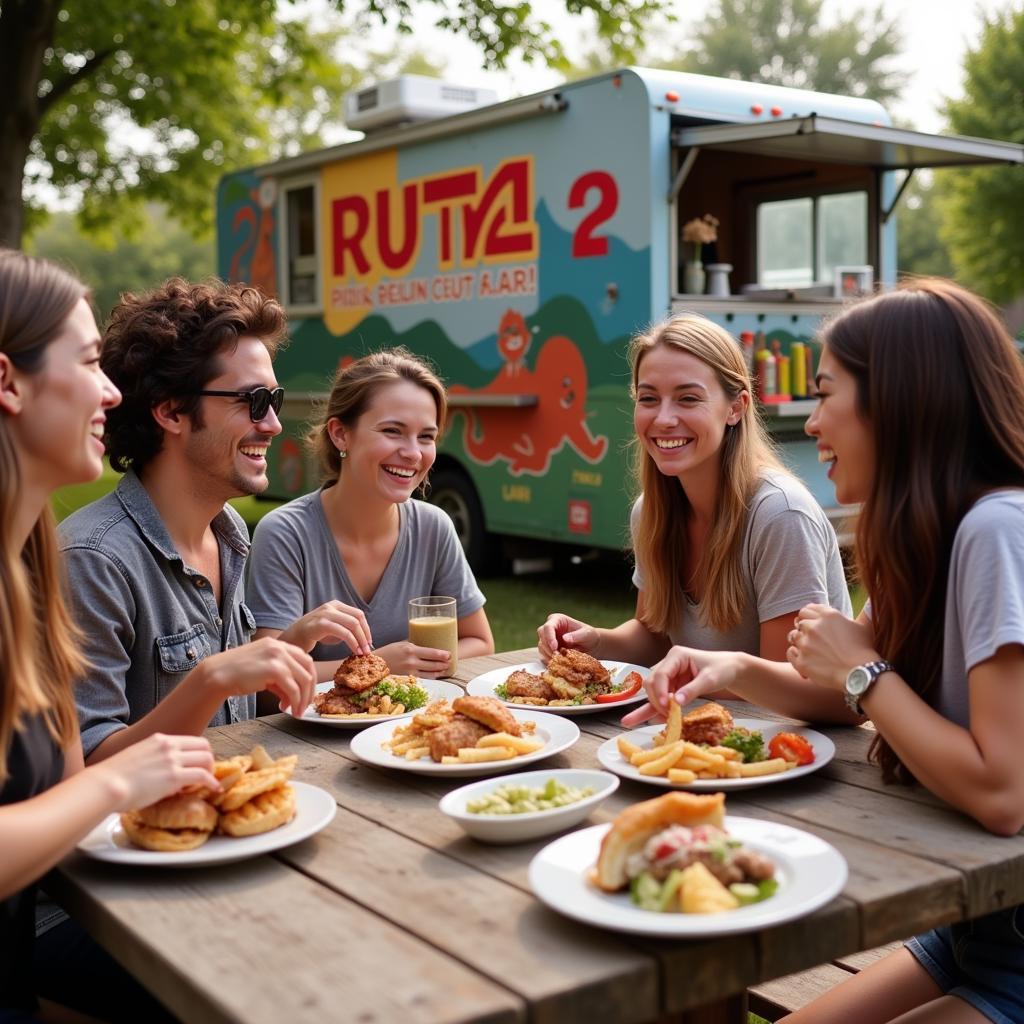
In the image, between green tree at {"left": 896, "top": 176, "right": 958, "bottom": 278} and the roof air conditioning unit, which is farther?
green tree at {"left": 896, "top": 176, "right": 958, "bottom": 278}

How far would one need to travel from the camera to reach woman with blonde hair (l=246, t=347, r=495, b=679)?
3.45 m

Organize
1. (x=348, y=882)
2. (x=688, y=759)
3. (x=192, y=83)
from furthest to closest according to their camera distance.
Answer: (x=192, y=83) → (x=688, y=759) → (x=348, y=882)

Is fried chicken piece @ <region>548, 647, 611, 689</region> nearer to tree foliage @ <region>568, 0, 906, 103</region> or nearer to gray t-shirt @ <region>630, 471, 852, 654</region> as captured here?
gray t-shirt @ <region>630, 471, 852, 654</region>

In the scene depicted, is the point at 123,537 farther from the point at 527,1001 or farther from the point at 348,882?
the point at 527,1001

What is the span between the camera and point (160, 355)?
2.83 m

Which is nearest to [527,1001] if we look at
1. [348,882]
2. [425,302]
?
[348,882]

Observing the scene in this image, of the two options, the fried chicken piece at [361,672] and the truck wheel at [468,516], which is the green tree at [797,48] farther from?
the fried chicken piece at [361,672]

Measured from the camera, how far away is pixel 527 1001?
134cm

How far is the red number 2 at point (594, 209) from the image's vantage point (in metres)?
7.23

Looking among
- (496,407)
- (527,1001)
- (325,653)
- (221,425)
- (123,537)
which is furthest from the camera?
(496,407)

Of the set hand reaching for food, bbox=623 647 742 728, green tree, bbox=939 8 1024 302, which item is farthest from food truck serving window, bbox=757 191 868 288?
green tree, bbox=939 8 1024 302

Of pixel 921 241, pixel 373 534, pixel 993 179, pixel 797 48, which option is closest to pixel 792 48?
pixel 797 48

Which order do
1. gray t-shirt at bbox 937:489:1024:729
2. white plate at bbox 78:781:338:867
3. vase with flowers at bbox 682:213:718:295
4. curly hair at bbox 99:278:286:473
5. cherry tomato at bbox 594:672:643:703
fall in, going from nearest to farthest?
white plate at bbox 78:781:338:867
gray t-shirt at bbox 937:489:1024:729
cherry tomato at bbox 594:672:643:703
curly hair at bbox 99:278:286:473
vase with flowers at bbox 682:213:718:295

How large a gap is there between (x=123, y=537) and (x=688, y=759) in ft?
4.14
